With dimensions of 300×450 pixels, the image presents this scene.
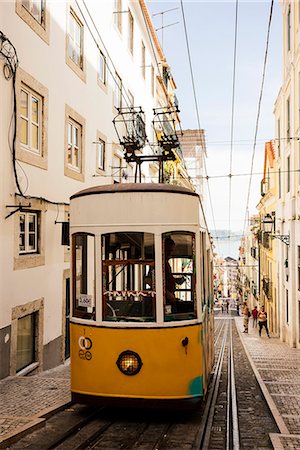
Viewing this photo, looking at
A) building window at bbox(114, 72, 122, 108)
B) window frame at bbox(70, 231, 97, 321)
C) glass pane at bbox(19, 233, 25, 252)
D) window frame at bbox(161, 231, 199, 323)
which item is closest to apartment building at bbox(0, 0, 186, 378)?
glass pane at bbox(19, 233, 25, 252)

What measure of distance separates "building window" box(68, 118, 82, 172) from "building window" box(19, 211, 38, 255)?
2633 millimetres

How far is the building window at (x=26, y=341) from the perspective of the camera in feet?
32.0

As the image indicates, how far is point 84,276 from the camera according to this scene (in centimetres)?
665

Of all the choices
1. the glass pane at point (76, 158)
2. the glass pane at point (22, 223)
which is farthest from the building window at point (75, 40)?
the glass pane at point (22, 223)

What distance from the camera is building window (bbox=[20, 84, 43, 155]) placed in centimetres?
1007

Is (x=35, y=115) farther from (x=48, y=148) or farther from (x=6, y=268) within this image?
(x=6, y=268)

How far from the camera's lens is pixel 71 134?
13125 mm

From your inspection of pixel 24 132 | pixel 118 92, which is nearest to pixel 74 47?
pixel 24 132

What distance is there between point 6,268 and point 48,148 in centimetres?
329

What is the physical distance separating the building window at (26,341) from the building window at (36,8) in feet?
20.1

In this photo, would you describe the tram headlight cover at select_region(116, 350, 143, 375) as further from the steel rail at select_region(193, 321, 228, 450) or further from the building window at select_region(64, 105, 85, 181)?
the building window at select_region(64, 105, 85, 181)

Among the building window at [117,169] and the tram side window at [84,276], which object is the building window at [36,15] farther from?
the building window at [117,169]

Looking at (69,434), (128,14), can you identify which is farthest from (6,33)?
(128,14)

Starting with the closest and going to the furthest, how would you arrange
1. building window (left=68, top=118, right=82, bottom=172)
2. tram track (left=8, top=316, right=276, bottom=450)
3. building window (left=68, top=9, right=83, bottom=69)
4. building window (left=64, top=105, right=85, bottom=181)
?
1. tram track (left=8, top=316, right=276, bottom=450)
2. building window (left=64, top=105, right=85, bottom=181)
3. building window (left=68, top=9, right=83, bottom=69)
4. building window (left=68, top=118, right=82, bottom=172)
